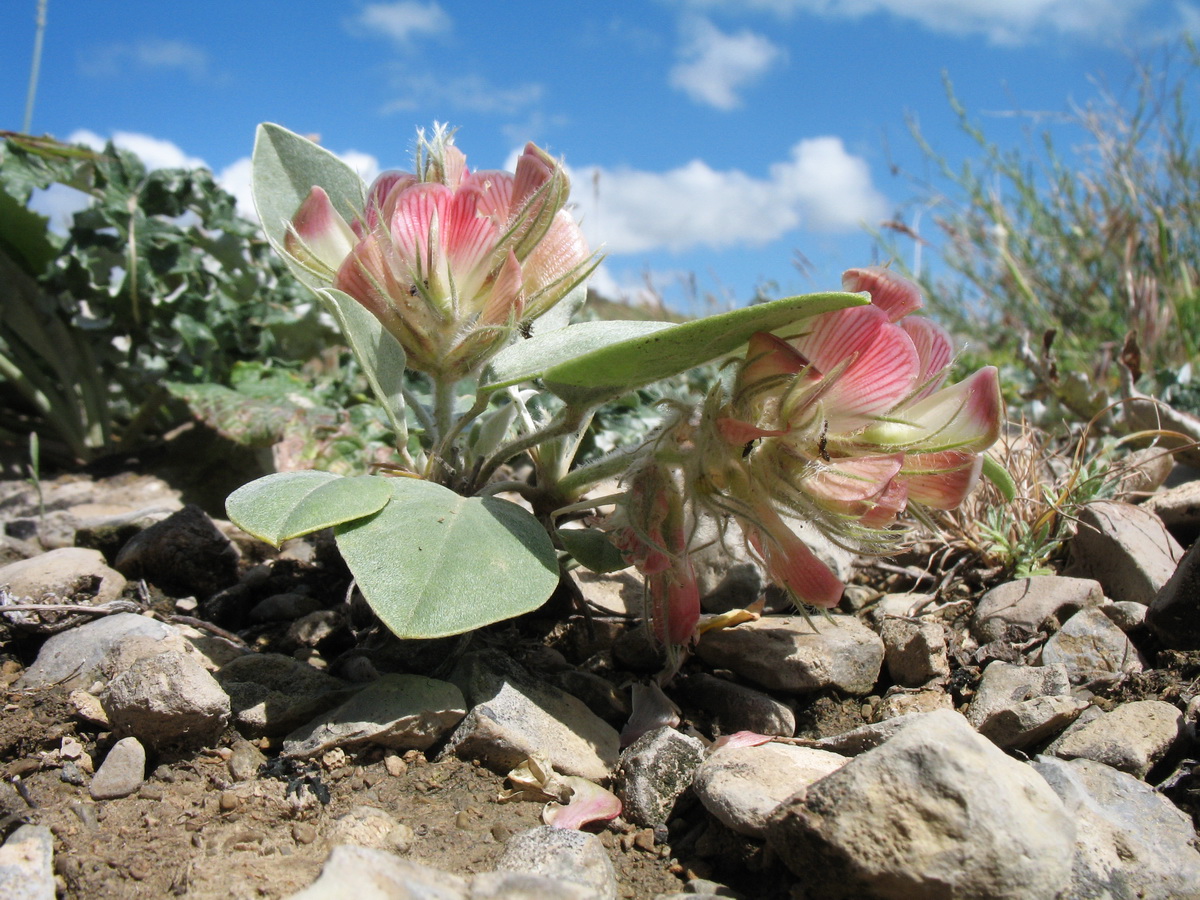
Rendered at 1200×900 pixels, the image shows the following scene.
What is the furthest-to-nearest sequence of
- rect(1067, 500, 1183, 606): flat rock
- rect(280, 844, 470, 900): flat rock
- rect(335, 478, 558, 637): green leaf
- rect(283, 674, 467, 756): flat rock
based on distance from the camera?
1. rect(1067, 500, 1183, 606): flat rock
2. rect(283, 674, 467, 756): flat rock
3. rect(335, 478, 558, 637): green leaf
4. rect(280, 844, 470, 900): flat rock

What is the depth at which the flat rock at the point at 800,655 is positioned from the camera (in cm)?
148

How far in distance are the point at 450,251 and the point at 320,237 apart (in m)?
0.25

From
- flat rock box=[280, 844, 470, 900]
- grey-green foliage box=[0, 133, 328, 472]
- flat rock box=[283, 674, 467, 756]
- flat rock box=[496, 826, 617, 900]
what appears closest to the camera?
flat rock box=[280, 844, 470, 900]

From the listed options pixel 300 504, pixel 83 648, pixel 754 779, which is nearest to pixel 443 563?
pixel 300 504

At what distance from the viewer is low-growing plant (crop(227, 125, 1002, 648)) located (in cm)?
115

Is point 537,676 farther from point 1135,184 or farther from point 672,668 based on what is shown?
point 1135,184

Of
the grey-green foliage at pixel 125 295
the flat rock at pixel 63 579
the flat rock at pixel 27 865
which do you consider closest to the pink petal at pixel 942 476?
the flat rock at pixel 27 865

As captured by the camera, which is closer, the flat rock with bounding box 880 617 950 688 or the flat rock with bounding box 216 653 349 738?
the flat rock with bounding box 216 653 349 738

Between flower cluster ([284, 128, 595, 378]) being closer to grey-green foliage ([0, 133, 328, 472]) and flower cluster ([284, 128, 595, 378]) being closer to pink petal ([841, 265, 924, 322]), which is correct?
pink petal ([841, 265, 924, 322])

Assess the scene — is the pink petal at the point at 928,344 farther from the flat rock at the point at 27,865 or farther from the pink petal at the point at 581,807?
the flat rock at the point at 27,865

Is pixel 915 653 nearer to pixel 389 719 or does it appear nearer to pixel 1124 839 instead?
pixel 1124 839

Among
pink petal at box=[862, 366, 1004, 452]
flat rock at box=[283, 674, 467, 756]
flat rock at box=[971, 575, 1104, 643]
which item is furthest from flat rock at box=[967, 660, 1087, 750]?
flat rock at box=[283, 674, 467, 756]

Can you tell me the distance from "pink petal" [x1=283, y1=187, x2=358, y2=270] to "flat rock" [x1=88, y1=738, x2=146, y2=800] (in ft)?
2.56

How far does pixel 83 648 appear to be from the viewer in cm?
141
